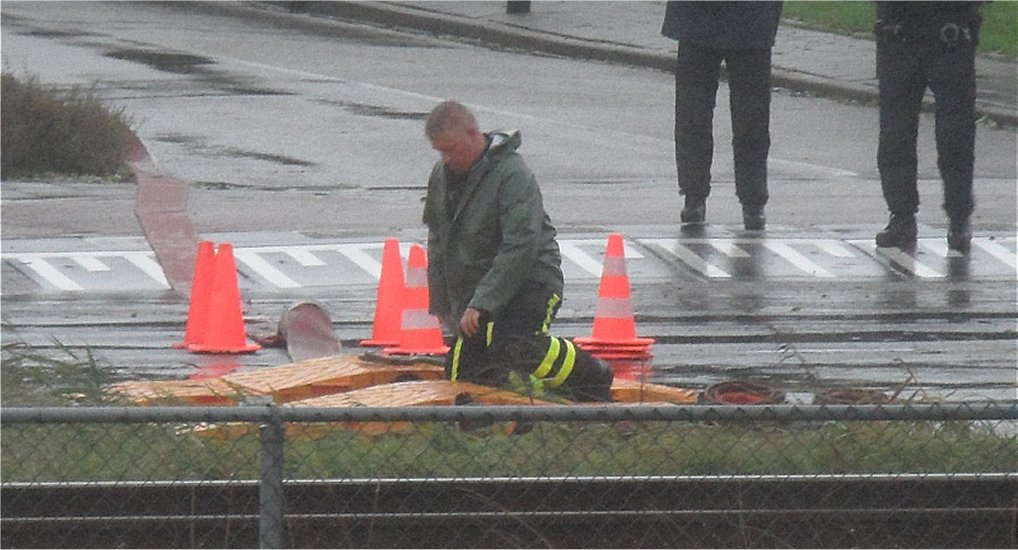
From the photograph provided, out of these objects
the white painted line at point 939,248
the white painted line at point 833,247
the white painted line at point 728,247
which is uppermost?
the white painted line at point 939,248

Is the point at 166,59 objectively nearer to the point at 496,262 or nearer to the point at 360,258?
the point at 360,258

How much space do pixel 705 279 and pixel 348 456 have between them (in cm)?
A: 537

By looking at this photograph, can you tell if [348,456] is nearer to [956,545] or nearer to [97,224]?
[956,545]

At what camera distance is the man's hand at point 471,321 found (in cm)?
838

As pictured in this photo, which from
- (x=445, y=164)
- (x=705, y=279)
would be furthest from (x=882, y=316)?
(x=445, y=164)

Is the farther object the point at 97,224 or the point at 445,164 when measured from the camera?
the point at 97,224

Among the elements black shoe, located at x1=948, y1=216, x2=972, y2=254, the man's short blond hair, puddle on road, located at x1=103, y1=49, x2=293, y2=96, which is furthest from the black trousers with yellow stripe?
puddle on road, located at x1=103, y1=49, x2=293, y2=96

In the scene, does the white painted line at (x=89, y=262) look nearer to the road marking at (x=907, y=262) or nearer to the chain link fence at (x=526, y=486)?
the road marking at (x=907, y=262)

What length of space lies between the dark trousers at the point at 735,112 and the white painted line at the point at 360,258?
226cm

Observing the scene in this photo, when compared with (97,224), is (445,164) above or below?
above

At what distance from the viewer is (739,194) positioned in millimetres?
13734

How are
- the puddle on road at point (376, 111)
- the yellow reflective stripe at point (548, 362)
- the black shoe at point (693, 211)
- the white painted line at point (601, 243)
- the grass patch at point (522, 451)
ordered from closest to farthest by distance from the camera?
the grass patch at point (522, 451) < the yellow reflective stripe at point (548, 362) < the white painted line at point (601, 243) < the black shoe at point (693, 211) < the puddle on road at point (376, 111)

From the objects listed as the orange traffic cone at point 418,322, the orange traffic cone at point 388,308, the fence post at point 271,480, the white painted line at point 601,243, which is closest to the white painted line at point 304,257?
the white painted line at point 601,243

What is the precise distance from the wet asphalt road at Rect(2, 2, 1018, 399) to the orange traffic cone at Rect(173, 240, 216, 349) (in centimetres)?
18
